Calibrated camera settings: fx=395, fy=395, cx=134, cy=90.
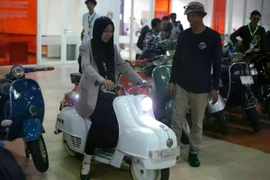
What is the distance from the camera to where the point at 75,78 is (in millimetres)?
4367

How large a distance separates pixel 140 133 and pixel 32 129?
0.94 metres

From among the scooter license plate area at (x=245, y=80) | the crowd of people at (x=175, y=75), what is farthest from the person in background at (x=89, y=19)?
the crowd of people at (x=175, y=75)

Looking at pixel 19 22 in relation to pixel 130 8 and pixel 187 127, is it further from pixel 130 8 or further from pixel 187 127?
pixel 187 127

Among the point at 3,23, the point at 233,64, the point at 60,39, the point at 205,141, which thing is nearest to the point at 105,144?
the point at 205,141

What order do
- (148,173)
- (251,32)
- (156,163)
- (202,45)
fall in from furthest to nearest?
(251,32)
(202,45)
(148,173)
(156,163)

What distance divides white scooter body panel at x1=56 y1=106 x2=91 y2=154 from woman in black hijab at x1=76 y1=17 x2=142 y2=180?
90mm

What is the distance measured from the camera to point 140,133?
3.00m

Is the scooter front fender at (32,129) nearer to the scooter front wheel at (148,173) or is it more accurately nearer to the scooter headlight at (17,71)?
the scooter headlight at (17,71)

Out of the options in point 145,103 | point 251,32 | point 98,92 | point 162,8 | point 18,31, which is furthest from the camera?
point 162,8

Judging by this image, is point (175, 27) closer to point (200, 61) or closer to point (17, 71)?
point (200, 61)

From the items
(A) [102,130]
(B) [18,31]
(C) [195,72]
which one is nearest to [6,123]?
→ (A) [102,130]

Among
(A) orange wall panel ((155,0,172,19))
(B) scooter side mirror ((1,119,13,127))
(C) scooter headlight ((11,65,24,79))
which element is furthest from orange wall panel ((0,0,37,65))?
(B) scooter side mirror ((1,119,13,127))

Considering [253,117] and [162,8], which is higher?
[162,8]

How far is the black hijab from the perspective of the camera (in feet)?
11.1
